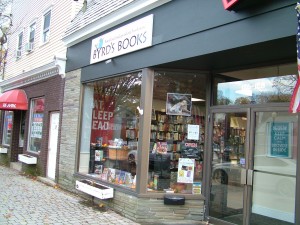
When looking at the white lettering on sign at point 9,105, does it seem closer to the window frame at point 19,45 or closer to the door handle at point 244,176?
the window frame at point 19,45

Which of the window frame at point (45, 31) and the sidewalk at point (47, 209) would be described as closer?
the sidewalk at point (47, 209)

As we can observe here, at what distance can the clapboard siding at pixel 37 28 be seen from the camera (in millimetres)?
11164

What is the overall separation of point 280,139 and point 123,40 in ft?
12.7

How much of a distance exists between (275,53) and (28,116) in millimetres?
10233

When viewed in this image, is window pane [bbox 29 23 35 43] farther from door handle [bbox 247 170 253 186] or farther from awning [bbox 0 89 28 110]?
door handle [bbox 247 170 253 186]

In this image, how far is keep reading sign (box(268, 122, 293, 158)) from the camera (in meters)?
5.73

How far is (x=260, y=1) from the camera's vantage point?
15.6 ft

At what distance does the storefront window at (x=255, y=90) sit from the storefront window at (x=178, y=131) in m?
0.39

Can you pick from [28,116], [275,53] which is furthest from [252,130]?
[28,116]

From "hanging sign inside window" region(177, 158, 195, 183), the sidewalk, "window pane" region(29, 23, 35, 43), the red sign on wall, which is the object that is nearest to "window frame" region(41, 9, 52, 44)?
"window pane" region(29, 23, 35, 43)

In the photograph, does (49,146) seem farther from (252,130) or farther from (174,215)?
(252,130)

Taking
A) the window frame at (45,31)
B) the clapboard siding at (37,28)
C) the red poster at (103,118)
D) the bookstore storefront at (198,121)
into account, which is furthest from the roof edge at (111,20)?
the window frame at (45,31)

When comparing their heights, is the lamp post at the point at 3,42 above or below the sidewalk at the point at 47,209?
above

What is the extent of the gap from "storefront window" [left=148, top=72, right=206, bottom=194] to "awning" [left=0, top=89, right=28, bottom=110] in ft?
26.3
